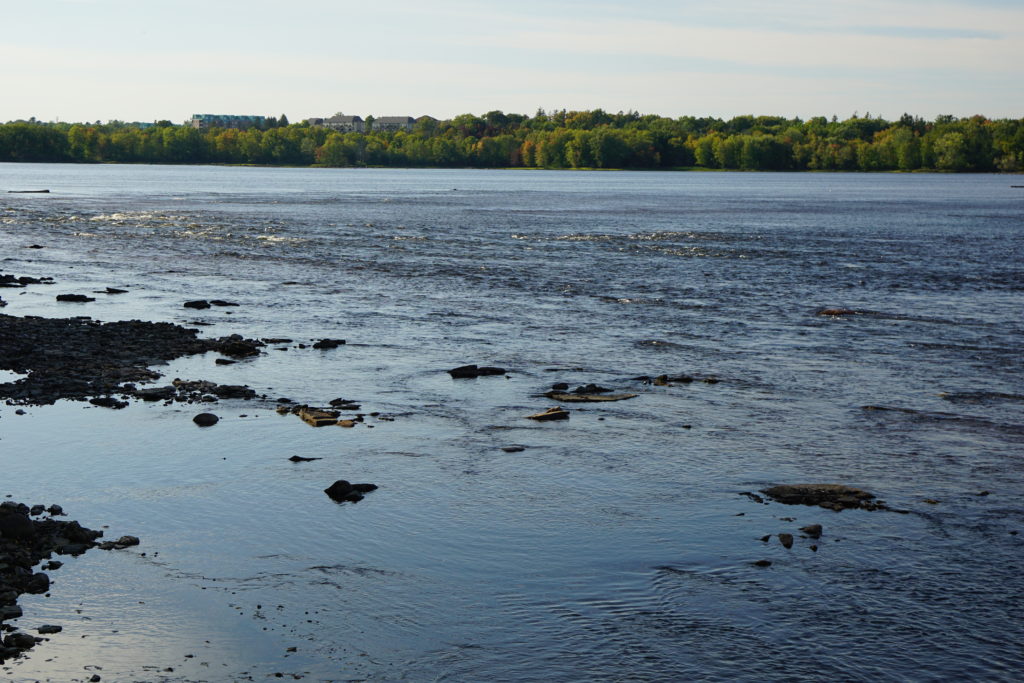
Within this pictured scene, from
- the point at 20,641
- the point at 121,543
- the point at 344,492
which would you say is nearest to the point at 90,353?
the point at 344,492

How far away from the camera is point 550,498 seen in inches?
686

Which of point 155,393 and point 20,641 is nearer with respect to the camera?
point 20,641

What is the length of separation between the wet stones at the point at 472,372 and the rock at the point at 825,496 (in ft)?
34.4

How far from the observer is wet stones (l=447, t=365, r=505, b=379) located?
1053 inches

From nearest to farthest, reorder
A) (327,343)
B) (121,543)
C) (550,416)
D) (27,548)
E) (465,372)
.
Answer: (27,548) → (121,543) → (550,416) → (465,372) → (327,343)

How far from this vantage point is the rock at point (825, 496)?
56.0 ft

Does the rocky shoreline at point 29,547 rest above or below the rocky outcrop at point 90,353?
below

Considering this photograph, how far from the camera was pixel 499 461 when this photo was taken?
1941 centimetres

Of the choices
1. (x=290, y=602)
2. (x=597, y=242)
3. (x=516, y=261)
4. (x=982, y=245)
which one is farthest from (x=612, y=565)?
(x=982, y=245)

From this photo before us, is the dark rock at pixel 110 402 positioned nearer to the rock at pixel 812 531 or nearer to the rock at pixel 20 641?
the rock at pixel 20 641

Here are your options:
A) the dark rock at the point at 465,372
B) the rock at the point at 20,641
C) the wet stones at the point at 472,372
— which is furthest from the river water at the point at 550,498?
the dark rock at the point at 465,372

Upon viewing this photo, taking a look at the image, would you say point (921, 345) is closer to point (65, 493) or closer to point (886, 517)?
point (886, 517)

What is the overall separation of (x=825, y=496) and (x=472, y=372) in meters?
11.4

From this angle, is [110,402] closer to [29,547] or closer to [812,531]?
[29,547]
